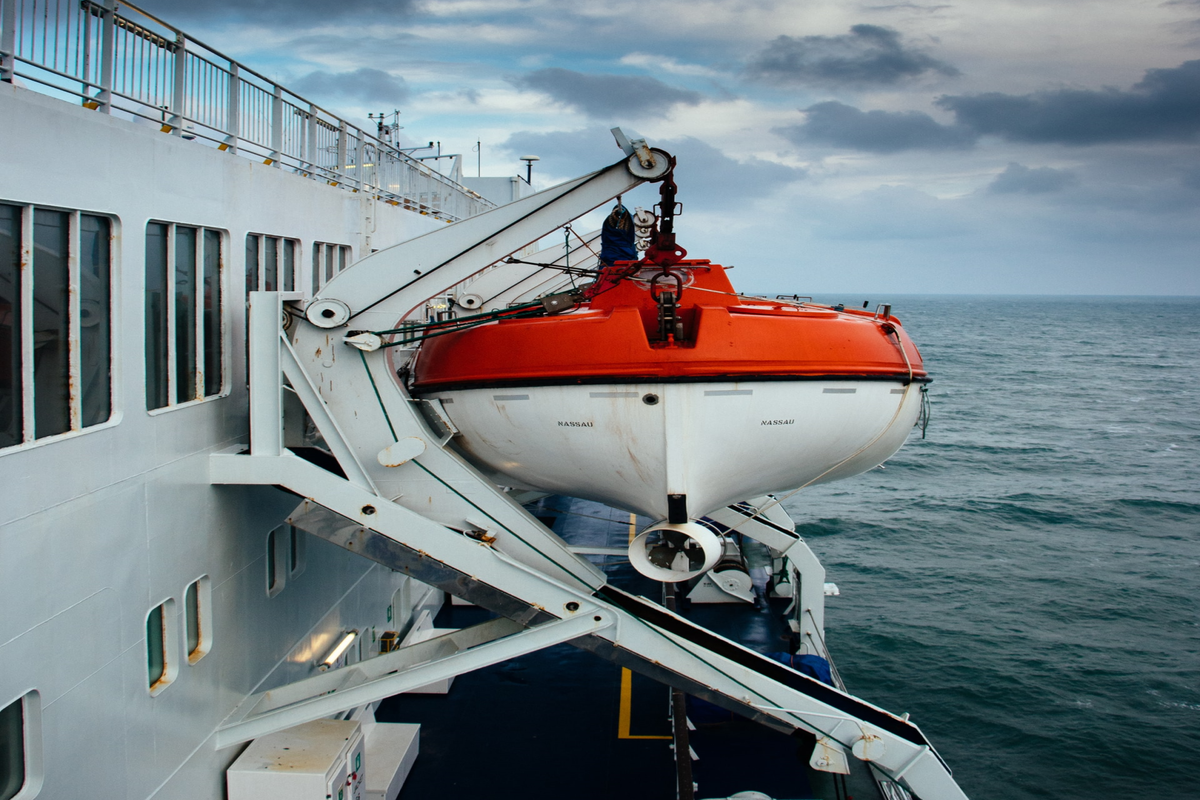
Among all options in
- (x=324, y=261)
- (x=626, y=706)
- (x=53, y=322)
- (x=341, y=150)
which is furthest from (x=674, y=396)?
(x=626, y=706)

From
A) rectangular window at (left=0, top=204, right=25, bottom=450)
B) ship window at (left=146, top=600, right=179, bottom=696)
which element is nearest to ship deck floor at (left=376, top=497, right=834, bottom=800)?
ship window at (left=146, top=600, right=179, bottom=696)

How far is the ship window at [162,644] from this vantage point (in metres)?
4.94

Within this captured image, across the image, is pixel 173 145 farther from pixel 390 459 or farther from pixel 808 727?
pixel 808 727

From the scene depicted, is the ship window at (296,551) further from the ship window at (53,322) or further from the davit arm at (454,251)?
the ship window at (53,322)

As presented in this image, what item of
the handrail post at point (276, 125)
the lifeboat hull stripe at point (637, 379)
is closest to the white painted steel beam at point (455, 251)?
the lifeboat hull stripe at point (637, 379)

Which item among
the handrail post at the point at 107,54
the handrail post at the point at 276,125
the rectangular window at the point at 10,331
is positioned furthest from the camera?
the handrail post at the point at 276,125

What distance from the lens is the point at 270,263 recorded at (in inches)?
248

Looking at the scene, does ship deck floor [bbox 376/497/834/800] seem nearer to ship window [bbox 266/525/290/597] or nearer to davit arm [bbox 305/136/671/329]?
ship window [bbox 266/525/290/597]

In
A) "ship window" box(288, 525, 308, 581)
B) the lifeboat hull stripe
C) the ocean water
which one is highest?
the lifeboat hull stripe

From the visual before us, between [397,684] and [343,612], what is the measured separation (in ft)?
9.32

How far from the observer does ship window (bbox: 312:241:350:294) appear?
23.7 feet

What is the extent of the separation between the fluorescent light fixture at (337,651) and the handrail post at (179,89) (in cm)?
445

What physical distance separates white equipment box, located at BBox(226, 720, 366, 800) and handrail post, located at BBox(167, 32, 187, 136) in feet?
13.1

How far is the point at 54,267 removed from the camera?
400 centimetres
